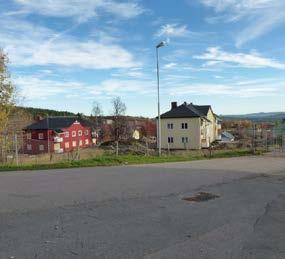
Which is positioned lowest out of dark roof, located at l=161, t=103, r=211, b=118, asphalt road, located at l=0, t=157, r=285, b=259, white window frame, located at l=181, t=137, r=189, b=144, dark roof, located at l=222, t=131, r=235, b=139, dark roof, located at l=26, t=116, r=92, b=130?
asphalt road, located at l=0, t=157, r=285, b=259

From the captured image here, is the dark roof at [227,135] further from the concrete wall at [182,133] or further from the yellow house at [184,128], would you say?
the concrete wall at [182,133]

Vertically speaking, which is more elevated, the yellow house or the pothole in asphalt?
the yellow house

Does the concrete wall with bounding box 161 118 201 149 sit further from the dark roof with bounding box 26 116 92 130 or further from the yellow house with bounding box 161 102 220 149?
the dark roof with bounding box 26 116 92 130

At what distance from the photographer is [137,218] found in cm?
811

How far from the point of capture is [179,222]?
Result: 7832mm

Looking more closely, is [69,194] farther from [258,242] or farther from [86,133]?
[86,133]

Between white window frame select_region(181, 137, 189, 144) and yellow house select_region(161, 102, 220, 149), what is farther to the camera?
white window frame select_region(181, 137, 189, 144)

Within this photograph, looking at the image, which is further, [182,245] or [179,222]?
[179,222]

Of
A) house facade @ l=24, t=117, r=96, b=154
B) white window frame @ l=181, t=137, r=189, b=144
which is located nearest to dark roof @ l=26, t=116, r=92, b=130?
house facade @ l=24, t=117, r=96, b=154

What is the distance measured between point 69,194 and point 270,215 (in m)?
4.94

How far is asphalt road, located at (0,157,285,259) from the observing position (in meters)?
6.09

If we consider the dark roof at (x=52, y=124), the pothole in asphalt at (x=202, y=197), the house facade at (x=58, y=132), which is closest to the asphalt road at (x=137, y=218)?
the pothole in asphalt at (x=202, y=197)

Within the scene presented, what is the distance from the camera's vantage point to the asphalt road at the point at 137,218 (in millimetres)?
6086

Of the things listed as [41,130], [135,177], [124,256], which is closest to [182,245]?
[124,256]
